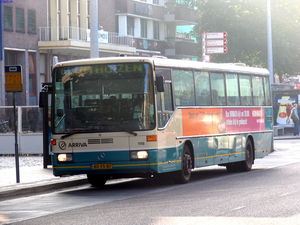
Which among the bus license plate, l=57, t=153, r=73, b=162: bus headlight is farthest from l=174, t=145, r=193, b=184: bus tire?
l=57, t=153, r=73, b=162: bus headlight

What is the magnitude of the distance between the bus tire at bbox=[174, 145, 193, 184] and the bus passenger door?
169cm

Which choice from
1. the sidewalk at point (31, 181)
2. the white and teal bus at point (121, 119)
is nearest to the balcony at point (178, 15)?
the sidewalk at point (31, 181)

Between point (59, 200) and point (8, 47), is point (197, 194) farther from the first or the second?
point (8, 47)

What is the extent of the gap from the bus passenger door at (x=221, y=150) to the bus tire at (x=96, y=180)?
3061mm

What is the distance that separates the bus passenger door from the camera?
675 inches

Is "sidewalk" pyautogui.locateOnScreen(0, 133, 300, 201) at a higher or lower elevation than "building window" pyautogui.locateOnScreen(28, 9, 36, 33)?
lower

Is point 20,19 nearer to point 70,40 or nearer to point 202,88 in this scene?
point 70,40

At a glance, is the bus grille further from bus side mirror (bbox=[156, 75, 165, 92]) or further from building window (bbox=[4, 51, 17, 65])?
building window (bbox=[4, 51, 17, 65])

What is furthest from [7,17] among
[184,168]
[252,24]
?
[184,168]

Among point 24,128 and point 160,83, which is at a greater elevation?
point 160,83

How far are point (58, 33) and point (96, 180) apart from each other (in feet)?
75.1

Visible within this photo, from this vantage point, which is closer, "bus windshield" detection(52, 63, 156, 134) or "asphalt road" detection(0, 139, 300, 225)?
"asphalt road" detection(0, 139, 300, 225)

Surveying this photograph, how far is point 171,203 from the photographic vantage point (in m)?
11.5

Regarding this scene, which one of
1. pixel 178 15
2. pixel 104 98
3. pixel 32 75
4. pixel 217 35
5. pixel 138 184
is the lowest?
pixel 138 184
